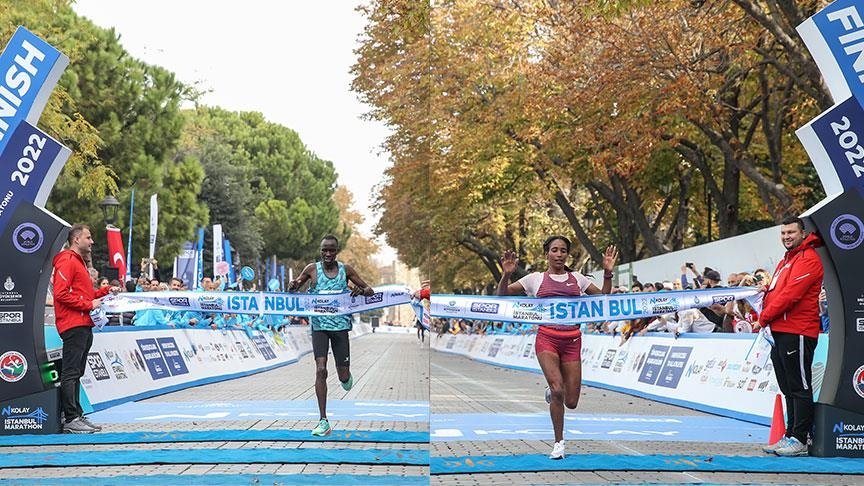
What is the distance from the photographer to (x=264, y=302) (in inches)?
404

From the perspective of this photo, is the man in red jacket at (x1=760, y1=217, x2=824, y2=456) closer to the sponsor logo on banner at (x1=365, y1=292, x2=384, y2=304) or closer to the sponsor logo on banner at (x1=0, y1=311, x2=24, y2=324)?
the sponsor logo on banner at (x1=365, y1=292, x2=384, y2=304)

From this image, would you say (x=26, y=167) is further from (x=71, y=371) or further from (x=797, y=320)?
(x=797, y=320)

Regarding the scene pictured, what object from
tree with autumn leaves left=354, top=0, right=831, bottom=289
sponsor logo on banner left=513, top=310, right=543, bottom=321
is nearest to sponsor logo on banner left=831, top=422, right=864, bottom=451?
sponsor logo on banner left=513, top=310, right=543, bottom=321

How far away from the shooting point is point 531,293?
8.21 meters

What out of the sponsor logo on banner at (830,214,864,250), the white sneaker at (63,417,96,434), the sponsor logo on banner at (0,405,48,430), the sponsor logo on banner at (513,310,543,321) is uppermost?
the sponsor logo on banner at (830,214,864,250)

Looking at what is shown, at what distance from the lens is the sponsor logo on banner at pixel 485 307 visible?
8.59 m

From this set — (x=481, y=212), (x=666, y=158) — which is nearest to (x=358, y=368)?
(x=481, y=212)

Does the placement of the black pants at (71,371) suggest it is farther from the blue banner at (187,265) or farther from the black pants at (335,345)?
the blue banner at (187,265)

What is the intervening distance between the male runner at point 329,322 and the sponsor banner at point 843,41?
420 cm

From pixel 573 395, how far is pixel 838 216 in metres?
2.63

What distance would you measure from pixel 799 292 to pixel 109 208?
26.4 feet

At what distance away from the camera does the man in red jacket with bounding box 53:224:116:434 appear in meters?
9.98

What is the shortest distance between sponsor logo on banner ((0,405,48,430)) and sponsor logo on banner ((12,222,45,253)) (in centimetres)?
144

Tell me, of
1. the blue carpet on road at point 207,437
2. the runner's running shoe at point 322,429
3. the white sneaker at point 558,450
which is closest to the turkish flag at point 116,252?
the blue carpet on road at point 207,437
